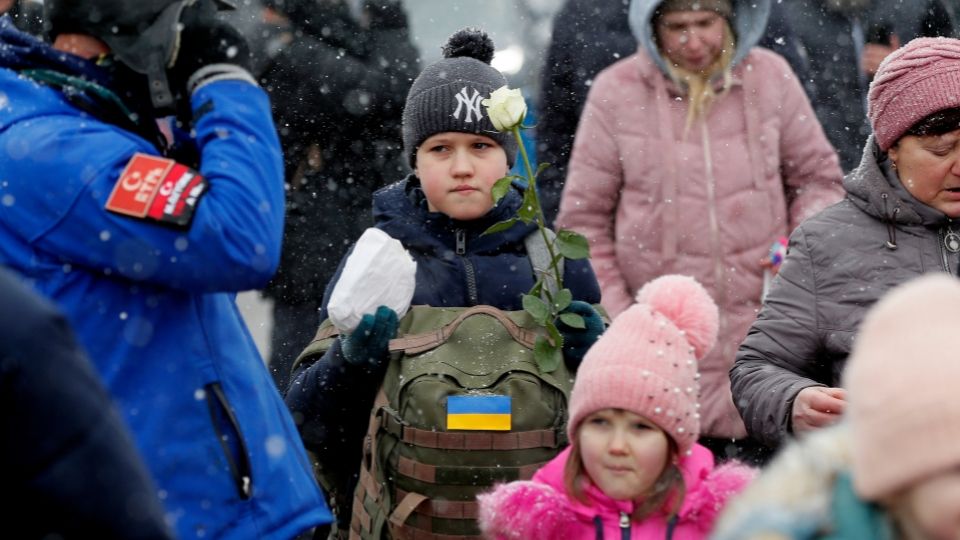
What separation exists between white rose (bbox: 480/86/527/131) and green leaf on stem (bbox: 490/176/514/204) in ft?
0.45

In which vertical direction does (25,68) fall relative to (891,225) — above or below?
above

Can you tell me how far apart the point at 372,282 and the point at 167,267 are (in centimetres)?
95

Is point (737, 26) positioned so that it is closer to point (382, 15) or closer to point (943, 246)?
point (382, 15)

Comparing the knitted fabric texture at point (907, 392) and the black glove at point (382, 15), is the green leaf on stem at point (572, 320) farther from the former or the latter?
the black glove at point (382, 15)

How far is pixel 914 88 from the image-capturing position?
144 inches

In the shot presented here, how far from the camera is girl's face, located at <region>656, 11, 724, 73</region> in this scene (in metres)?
5.38

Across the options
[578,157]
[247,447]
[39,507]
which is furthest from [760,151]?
[39,507]

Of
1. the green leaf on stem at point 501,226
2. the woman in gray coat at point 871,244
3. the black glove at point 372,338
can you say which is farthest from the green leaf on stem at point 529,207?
the woman in gray coat at point 871,244

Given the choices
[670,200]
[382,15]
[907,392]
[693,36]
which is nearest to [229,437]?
[907,392]

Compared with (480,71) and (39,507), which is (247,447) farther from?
(480,71)

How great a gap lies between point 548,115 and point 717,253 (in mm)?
1016

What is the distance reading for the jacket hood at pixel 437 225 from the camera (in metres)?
3.98

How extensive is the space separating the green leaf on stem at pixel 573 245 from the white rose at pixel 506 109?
1.02ft

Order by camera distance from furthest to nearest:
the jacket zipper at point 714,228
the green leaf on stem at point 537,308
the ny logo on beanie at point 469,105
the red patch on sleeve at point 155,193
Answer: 1. the jacket zipper at point 714,228
2. the ny logo on beanie at point 469,105
3. the green leaf on stem at point 537,308
4. the red patch on sleeve at point 155,193
